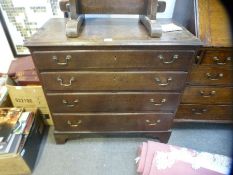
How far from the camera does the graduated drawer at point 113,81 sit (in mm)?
1161

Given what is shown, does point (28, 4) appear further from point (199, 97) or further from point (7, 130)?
point (199, 97)

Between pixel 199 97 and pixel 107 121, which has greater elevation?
pixel 199 97

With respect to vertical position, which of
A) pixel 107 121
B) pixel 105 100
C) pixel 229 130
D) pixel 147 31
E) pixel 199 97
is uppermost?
pixel 147 31

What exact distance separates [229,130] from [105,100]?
1259 millimetres

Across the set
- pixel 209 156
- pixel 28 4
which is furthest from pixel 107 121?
pixel 28 4

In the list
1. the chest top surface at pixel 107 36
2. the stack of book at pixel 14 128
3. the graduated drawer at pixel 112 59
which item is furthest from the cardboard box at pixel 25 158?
the chest top surface at pixel 107 36

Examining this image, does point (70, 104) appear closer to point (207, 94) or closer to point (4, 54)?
point (4, 54)

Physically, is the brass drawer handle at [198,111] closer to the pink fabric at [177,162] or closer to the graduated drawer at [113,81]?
the pink fabric at [177,162]

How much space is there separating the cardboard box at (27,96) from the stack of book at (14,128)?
86mm

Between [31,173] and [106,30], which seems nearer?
[106,30]

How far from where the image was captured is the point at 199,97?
4.79ft

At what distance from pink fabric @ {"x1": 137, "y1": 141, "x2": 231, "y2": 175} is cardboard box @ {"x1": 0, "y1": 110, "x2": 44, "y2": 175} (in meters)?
0.79

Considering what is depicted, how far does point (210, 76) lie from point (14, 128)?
144 cm

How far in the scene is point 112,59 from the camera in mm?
1091
